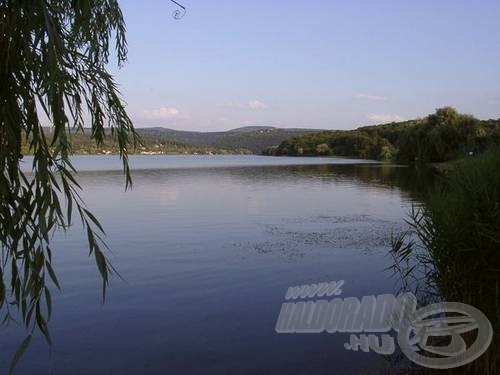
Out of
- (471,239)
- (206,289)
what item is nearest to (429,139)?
(206,289)

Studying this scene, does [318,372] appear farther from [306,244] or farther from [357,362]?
[306,244]

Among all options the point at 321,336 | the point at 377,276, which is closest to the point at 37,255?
the point at 321,336

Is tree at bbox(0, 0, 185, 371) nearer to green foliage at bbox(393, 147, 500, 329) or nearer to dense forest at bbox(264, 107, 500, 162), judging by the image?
green foliage at bbox(393, 147, 500, 329)

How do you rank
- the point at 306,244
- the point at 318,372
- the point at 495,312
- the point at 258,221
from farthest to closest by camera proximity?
the point at 258,221
the point at 306,244
the point at 318,372
the point at 495,312

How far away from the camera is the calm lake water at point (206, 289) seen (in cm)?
808

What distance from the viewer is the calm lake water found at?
808 cm

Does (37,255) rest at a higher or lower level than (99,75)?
lower

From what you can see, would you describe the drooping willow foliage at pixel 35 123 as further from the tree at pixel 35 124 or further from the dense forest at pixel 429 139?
the dense forest at pixel 429 139

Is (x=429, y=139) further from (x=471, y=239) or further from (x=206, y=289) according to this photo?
(x=471, y=239)

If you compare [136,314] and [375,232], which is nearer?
[136,314]

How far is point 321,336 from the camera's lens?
29.9 feet

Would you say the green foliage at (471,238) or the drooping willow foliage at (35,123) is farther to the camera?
the green foliage at (471,238)

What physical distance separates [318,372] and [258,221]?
637 inches

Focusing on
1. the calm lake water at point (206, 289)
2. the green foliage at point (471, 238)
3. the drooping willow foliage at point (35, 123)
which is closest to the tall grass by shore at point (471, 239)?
the green foliage at point (471, 238)
